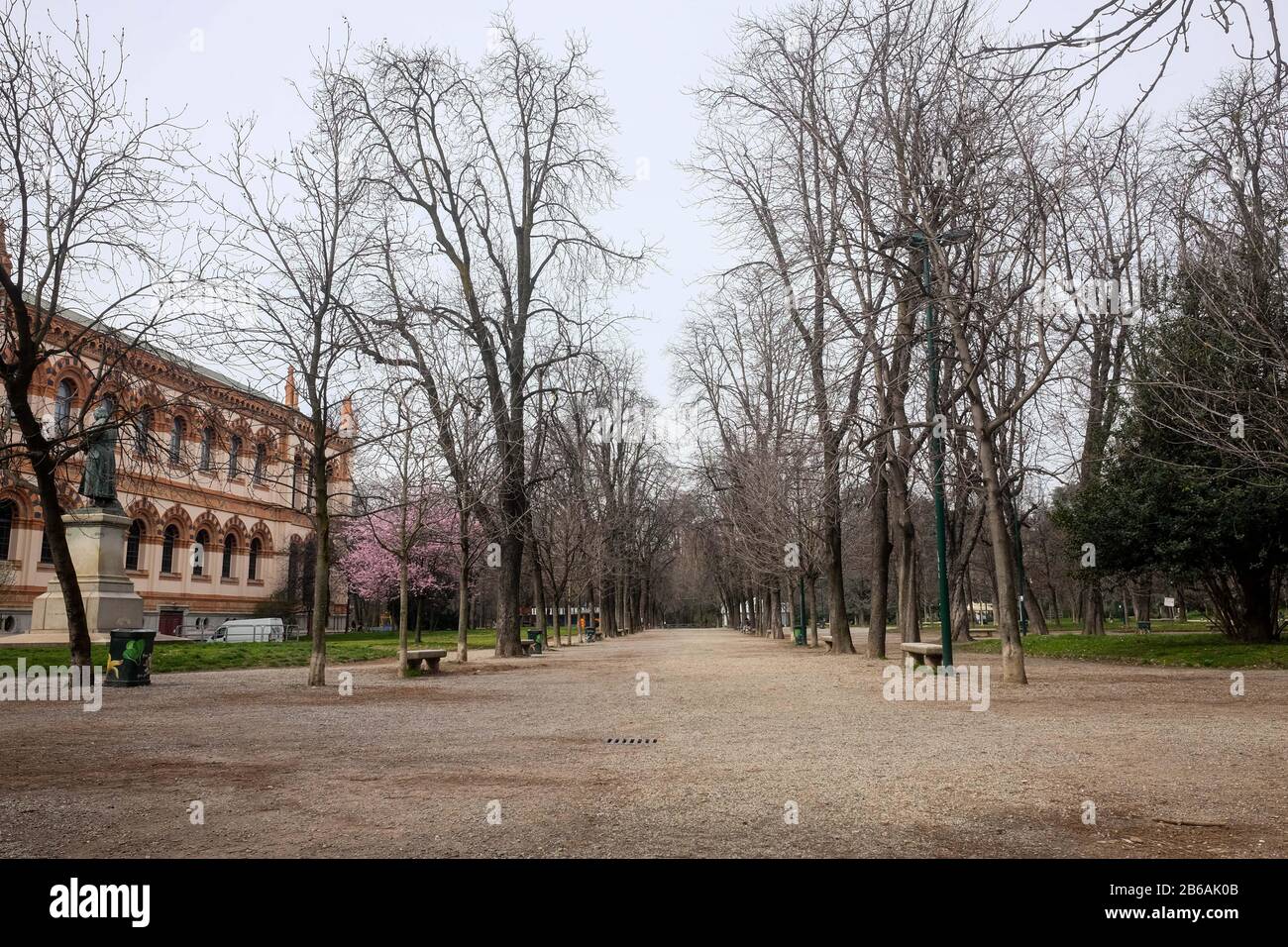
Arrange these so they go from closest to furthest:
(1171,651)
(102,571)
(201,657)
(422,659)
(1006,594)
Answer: (1006,594), (422,659), (1171,651), (201,657), (102,571)

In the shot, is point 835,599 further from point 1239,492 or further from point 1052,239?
point 1052,239

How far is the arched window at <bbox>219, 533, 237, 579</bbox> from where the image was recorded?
54688 mm

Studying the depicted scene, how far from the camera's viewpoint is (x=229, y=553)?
55.2 meters

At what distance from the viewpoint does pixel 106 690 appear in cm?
1617

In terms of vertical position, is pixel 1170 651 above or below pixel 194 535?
below

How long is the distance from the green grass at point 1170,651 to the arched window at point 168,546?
40.3 m

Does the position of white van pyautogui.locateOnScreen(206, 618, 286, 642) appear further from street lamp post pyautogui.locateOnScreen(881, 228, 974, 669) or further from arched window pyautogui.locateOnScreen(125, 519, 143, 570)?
street lamp post pyautogui.locateOnScreen(881, 228, 974, 669)

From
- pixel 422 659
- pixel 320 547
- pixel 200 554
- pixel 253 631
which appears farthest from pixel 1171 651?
pixel 200 554

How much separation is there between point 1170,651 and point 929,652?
9.86m

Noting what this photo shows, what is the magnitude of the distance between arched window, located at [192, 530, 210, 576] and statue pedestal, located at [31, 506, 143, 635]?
85.8ft

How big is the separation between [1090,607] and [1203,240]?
76.3 feet

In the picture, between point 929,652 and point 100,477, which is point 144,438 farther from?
point 929,652

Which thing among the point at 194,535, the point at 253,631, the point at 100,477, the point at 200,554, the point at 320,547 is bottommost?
the point at 253,631

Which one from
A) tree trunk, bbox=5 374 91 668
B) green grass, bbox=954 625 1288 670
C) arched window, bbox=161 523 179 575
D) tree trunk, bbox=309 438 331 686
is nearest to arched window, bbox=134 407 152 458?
tree trunk, bbox=5 374 91 668
